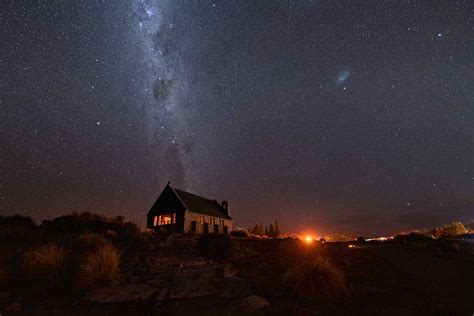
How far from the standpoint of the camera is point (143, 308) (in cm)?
705

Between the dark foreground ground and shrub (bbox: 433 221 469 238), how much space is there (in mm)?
16091

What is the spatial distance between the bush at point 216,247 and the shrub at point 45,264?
20.2ft

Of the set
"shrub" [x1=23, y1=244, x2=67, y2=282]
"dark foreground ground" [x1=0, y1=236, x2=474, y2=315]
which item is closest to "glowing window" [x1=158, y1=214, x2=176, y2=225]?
"dark foreground ground" [x1=0, y1=236, x2=474, y2=315]

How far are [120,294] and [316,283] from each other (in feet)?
18.9

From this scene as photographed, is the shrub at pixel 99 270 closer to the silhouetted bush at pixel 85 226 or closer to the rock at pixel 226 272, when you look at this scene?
the rock at pixel 226 272

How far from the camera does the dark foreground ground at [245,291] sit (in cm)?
680

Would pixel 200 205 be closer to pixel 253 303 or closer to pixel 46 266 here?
pixel 46 266

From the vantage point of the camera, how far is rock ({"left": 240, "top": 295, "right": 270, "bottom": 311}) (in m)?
6.82

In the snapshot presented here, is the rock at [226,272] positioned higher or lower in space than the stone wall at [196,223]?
lower

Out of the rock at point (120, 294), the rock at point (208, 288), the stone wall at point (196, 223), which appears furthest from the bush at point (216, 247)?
the stone wall at point (196, 223)

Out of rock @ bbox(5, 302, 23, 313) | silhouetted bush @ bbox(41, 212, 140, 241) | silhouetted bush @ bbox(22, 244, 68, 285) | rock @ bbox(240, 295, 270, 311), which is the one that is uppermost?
silhouetted bush @ bbox(41, 212, 140, 241)

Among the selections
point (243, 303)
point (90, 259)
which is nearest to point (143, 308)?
point (243, 303)

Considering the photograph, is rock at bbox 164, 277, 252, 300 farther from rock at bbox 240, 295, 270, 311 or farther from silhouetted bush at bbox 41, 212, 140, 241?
silhouetted bush at bbox 41, 212, 140, 241

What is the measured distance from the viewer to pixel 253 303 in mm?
7004
